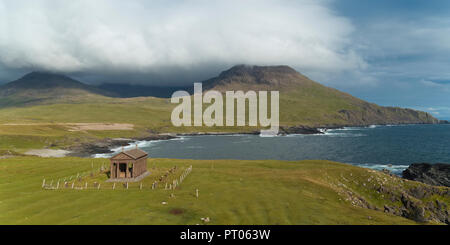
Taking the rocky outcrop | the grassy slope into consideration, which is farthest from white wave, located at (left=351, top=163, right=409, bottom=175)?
the grassy slope

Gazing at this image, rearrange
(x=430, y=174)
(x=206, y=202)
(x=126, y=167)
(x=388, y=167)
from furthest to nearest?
(x=388, y=167) < (x=430, y=174) < (x=126, y=167) < (x=206, y=202)

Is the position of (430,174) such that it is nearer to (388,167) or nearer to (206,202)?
(388,167)

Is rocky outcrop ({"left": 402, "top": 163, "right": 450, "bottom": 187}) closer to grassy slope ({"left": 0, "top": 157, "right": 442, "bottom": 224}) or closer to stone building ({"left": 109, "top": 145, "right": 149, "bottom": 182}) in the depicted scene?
grassy slope ({"left": 0, "top": 157, "right": 442, "bottom": 224})

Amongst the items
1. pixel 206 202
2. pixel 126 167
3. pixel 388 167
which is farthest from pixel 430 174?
pixel 126 167

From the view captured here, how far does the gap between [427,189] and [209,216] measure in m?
59.6

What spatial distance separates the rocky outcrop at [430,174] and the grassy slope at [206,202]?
35.7m

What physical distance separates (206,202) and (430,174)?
92.4 metres

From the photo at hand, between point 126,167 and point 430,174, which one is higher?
point 126,167

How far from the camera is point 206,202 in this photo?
44.2 meters

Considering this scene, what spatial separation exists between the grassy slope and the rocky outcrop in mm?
35703

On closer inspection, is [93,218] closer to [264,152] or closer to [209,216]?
[209,216]

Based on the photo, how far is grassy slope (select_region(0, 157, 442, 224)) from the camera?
36406 millimetres

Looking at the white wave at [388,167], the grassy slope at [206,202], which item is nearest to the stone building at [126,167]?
the grassy slope at [206,202]
